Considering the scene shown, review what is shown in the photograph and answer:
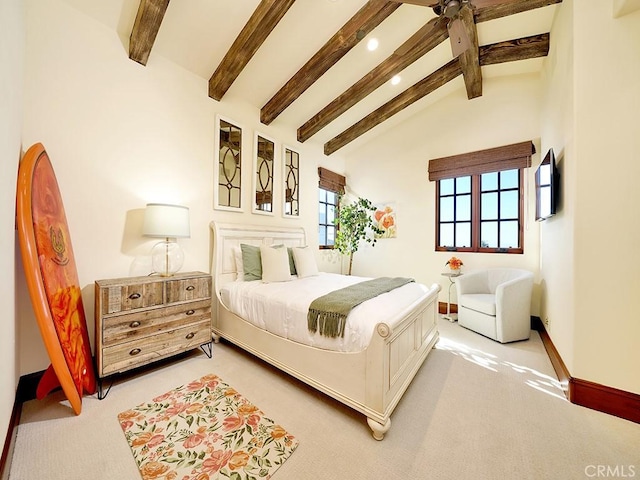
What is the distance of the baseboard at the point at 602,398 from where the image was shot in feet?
5.56

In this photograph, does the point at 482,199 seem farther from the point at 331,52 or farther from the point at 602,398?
the point at 331,52

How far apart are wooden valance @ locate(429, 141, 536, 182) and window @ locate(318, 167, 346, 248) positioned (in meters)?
1.85

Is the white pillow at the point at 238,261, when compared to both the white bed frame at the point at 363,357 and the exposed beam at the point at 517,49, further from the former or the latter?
the exposed beam at the point at 517,49

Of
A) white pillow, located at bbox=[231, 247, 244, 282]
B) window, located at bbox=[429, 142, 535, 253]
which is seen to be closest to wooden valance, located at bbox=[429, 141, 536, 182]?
window, located at bbox=[429, 142, 535, 253]

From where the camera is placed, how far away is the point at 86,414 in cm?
175

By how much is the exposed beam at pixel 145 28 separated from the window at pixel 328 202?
3004 mm

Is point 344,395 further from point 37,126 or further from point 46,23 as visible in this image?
point 46,23

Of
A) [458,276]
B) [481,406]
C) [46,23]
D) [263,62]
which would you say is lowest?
[481,406]

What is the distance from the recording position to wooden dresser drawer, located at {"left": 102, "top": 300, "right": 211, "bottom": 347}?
6.48 ft

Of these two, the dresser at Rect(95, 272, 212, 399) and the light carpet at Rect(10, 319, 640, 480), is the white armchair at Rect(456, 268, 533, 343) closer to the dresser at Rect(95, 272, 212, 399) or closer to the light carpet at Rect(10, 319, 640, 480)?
the light carpet at Rect(10, 319, 640, 480)

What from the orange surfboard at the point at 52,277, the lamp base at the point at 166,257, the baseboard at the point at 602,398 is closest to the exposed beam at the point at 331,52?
the lamp base at the point at 166,257

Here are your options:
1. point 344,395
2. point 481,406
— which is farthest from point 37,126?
point 481,406

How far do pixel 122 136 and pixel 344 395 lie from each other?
308 cm

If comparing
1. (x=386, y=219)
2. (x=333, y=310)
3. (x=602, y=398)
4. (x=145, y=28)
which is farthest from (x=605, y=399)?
(x=145, y=28)
